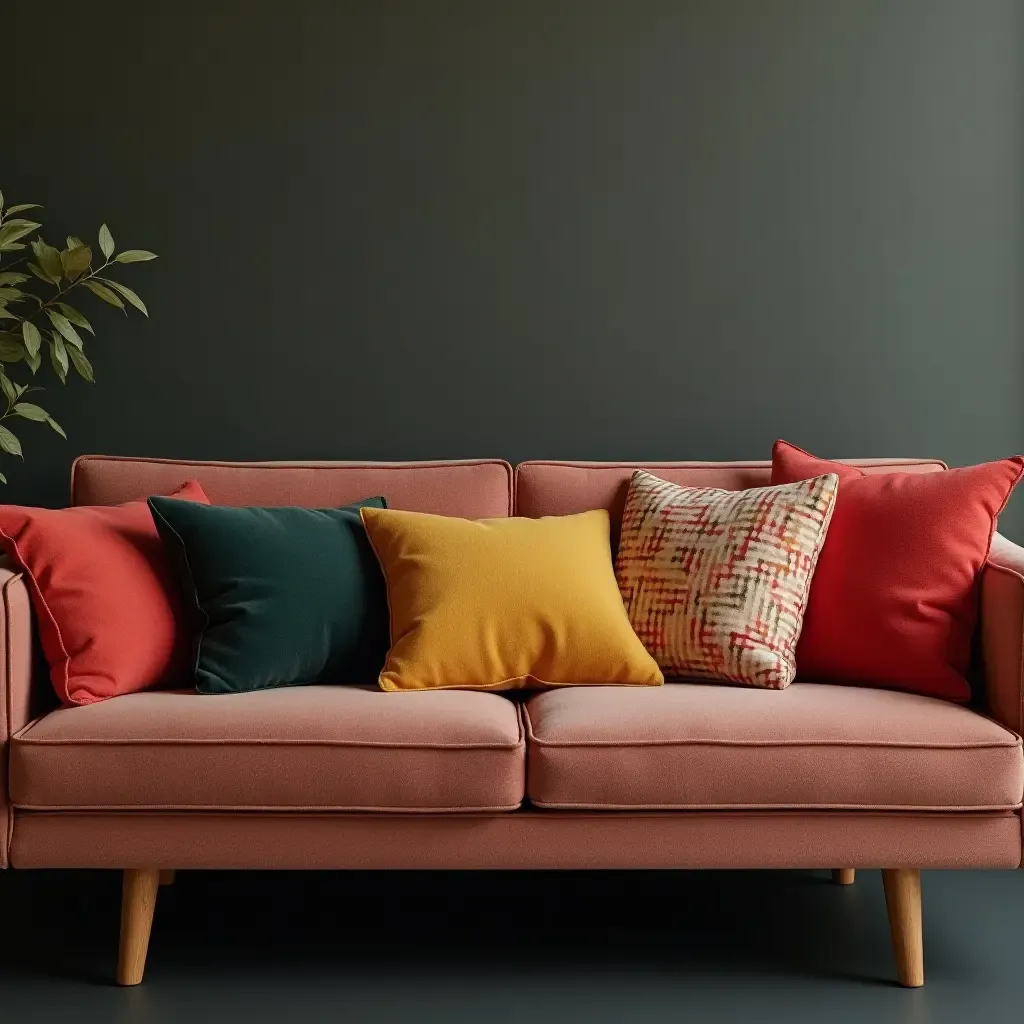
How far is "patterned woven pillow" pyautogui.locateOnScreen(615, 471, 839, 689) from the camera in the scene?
2.19 m

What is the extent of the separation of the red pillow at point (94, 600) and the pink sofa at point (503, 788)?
8 centimetres

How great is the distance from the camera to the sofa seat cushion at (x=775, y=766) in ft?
6.21

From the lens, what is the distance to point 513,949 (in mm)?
2145

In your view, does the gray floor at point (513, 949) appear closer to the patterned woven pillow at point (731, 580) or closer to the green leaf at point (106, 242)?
the patterned woven pillow at point (731, 580)

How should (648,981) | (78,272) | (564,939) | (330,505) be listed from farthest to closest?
(78,272)
(330,505)
(564,939)
(648,981)

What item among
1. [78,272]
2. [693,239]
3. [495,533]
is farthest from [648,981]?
[78,272]

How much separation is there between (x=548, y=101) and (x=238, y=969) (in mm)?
2083

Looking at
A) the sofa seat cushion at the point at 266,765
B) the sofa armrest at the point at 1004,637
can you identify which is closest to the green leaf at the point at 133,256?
the sofa seat cushion at the point at 266,765

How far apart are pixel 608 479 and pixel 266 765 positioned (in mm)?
1037

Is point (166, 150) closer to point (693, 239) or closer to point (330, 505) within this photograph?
point (330, 505)

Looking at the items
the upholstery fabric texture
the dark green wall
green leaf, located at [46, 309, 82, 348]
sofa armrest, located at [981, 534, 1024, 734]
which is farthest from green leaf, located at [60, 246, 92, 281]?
sofa armrest, located at [981, 534, 1024, 734]

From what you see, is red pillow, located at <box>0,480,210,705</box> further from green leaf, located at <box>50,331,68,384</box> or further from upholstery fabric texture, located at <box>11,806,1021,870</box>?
green leaf, located at <box>50,331,68,384</box>

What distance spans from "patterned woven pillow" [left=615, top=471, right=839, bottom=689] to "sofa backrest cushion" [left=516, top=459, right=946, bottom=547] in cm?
21

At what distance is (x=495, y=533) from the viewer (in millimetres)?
2279
